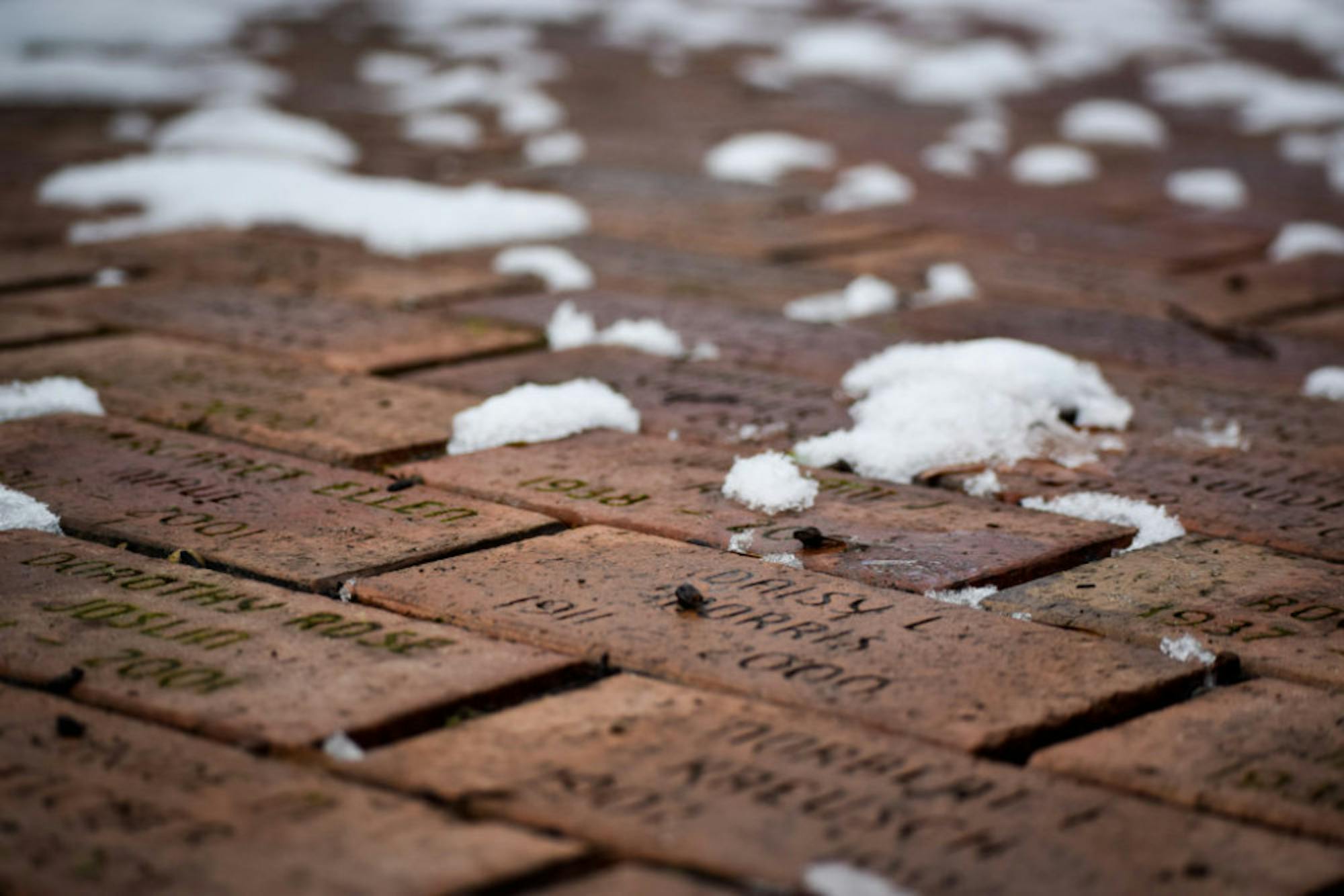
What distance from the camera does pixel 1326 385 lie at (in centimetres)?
326

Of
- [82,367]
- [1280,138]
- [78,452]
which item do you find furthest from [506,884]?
[1280,138]

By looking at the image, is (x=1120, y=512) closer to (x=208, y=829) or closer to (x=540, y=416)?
(x=540, y=416)

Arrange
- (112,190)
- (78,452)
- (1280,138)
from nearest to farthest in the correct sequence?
(78,452)
(112,190)
(1280,138)

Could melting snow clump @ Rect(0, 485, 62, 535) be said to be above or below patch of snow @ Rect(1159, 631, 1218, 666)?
above

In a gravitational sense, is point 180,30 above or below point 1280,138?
above

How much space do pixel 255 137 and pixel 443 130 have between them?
4.06ft

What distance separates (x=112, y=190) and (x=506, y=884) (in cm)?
445

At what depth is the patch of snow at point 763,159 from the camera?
6.30m

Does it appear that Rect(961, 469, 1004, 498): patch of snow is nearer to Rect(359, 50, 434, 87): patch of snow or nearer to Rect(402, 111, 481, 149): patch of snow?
Rect(402, 111, 481, 149): patch of snow

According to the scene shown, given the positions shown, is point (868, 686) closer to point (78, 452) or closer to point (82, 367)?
point (78, 452)

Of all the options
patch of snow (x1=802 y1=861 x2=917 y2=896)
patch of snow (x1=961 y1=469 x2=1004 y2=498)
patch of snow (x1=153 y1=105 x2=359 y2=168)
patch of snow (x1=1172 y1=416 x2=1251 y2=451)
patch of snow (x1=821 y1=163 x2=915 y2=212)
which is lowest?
patch of snow (x1=1172 y1=416 x2=1251 y2=451)

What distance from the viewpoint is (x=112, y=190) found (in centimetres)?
531

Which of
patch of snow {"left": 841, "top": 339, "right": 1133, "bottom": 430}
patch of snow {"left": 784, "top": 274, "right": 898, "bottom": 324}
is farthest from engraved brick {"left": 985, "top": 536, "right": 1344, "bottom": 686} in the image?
patch of snow {"left": 784, "top": 274, "right": 898, "bottom": 324}

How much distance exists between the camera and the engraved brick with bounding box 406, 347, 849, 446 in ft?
9.30
